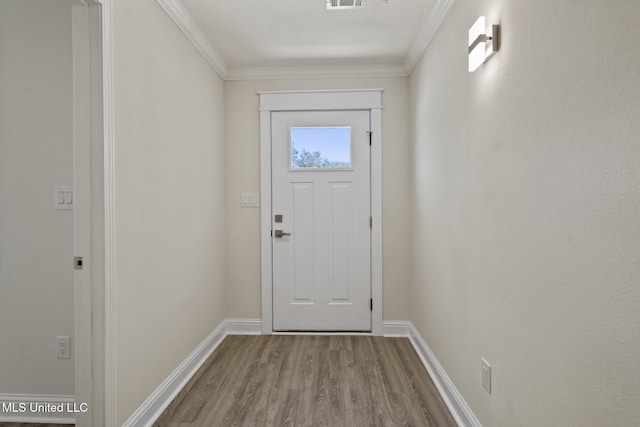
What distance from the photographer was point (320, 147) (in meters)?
3.38

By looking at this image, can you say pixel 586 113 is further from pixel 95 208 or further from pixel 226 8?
pixel 226 8

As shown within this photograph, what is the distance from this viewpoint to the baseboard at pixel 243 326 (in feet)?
11.2

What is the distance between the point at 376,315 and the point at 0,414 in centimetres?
267

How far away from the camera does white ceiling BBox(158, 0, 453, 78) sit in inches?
92.0

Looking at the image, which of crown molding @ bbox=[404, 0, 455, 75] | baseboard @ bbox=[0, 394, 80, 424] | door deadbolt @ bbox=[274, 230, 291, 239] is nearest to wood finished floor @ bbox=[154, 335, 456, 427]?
baseboard @ bbox=[0, 394, 80, 424]

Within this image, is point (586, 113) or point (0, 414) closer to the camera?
point (586, 113)

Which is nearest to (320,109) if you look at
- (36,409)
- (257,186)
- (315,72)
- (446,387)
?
(315,72)

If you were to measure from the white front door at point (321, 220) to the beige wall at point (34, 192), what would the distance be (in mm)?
1701

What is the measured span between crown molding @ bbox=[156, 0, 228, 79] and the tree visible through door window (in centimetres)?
85

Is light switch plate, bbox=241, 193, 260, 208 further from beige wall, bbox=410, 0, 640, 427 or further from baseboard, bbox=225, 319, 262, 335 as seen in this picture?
beige wall, bbox=410, 0, 640, 427

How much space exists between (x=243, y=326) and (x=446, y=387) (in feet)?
6.37

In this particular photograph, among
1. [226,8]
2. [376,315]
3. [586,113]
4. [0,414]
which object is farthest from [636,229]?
[0,414]

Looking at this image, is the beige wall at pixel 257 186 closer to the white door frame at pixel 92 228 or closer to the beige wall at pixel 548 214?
the beige wall at pixel 548 214

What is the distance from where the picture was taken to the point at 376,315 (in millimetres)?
3334
